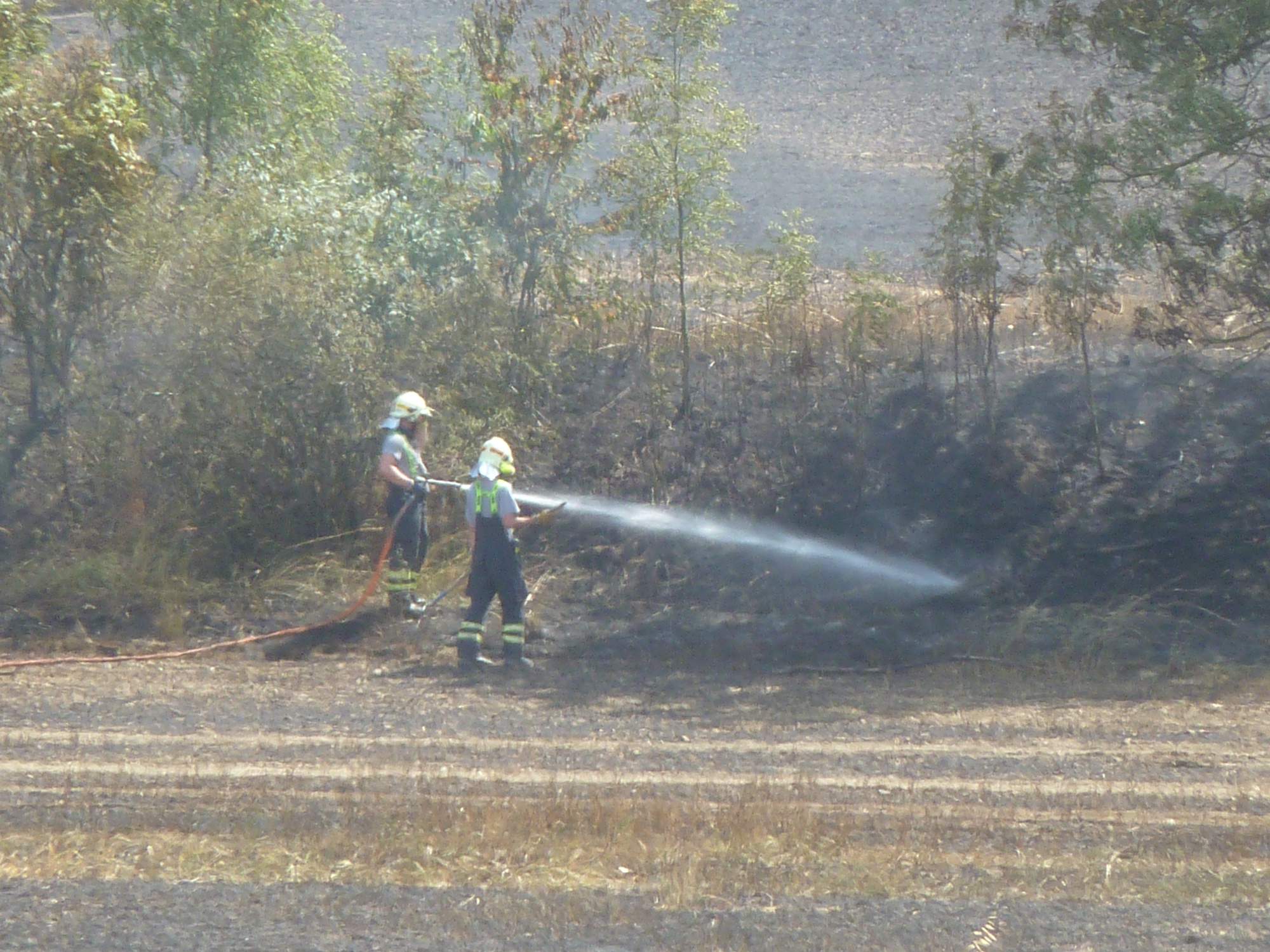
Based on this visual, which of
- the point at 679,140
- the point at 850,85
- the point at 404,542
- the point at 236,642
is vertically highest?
the point at 850,85

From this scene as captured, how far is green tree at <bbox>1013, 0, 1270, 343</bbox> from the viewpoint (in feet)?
37.2

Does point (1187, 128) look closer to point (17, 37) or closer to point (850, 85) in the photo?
point (17, 37)

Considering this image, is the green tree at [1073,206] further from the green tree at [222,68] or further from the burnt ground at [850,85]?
the burnt ground at [850,85]

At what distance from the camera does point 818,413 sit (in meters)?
15.3

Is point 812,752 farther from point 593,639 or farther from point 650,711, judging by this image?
point 593,639

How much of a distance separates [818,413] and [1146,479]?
341cm

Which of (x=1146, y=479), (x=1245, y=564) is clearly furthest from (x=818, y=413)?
(x=1245, y=564)

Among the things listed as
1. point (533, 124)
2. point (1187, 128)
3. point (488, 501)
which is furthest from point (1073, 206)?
point (488, 501)

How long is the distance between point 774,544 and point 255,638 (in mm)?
4894

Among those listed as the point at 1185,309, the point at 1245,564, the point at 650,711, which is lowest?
the point at 650,711

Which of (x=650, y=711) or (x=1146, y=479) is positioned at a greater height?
(x=1146, y=479)

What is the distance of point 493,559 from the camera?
35.2 feet

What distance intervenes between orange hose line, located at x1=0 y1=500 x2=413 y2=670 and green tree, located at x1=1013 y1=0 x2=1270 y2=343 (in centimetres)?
662

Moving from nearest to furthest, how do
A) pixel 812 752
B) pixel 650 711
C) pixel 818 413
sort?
pixel 812 752 → pixel 650 711 → pixel 818 413
